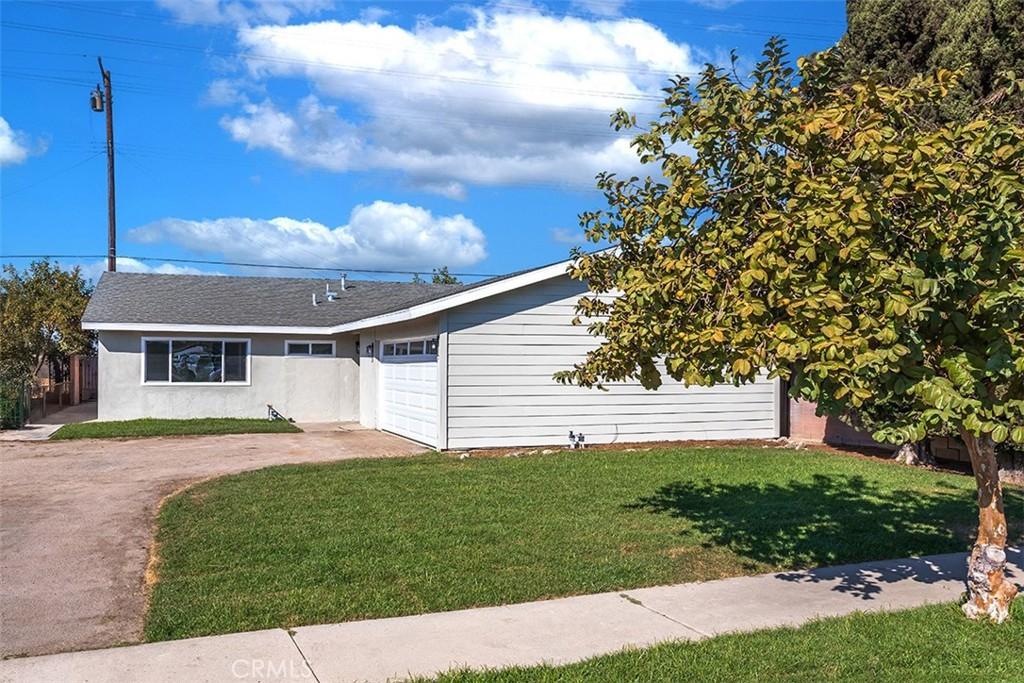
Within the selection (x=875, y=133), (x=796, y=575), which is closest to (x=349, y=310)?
(x=796, y=575)

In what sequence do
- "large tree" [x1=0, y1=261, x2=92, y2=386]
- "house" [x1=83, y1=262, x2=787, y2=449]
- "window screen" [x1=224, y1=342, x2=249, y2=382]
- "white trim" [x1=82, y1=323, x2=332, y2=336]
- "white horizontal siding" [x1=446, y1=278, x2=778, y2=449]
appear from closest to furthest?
"white horizontal siding" [x1=446, y1=278, x2=778, y2=449]
"house" [x1=83, y1=262, x2=787, y2=449]
"white trim" [x1=82, y1=323, x2=332, y2=336]
"window screen" [x1=224, y1=342, x2=249, y2=382]
"large tree" [x1=0, y1=261, x2=92, y2=386]

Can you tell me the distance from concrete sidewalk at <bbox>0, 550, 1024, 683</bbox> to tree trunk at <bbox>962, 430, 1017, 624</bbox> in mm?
529

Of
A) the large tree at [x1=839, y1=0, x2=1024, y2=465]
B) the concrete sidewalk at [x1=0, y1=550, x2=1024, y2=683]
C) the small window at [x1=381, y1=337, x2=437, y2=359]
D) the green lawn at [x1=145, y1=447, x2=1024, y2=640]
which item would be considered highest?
the large tree at [x1=839, y1=0, x2=1024, y2=465]

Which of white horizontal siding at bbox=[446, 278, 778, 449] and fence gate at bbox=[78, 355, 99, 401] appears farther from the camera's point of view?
fence gate at bbox=[78, 355, 99, 401]

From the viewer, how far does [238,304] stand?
22656 mm

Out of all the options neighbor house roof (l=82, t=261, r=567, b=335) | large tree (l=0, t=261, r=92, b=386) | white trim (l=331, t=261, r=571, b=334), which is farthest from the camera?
large tree (l=0, t=261, r=92, b=386)

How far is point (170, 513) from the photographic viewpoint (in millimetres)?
9133

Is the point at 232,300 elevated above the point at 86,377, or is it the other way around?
the point at 232,300

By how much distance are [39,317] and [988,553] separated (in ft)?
92.9

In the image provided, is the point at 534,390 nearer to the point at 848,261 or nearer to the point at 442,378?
the point at 442,378

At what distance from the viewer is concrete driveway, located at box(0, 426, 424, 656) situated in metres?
5.65

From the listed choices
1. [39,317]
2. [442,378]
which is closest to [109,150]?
[39,317]

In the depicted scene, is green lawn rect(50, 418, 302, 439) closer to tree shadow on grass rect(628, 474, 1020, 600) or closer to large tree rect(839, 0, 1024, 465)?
tree shadow on grass rect(628, 474, 1020, 600)

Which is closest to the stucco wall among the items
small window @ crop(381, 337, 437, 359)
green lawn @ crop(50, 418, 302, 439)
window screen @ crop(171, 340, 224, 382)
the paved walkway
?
window screen @ crop(171, 340, 224, 382)
